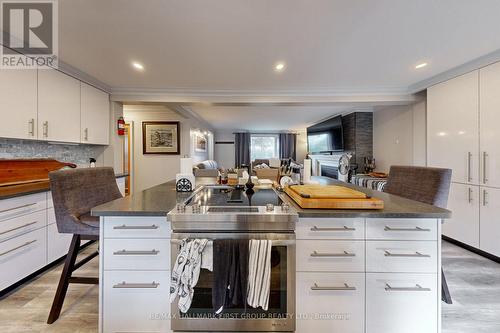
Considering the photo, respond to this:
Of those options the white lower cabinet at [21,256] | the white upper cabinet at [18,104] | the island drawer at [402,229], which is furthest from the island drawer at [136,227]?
the white upper cabinet at [18,104]

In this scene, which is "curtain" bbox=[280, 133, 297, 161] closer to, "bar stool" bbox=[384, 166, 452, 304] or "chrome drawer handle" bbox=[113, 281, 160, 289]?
"bar stool" bbox=[384, 166, 452, 304]

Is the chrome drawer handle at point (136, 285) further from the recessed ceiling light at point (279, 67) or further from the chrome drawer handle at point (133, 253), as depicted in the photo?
the recessed ceiling light at point (279, 67)

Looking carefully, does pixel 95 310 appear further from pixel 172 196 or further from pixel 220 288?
pixel 220 288

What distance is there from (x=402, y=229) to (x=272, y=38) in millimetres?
1910

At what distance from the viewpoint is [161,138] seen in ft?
18.2

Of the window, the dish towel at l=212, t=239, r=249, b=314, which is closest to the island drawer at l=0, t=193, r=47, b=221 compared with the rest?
the dish towel at l=212, t=239, r=249, b=314

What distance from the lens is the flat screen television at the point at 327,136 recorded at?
19.9 feet

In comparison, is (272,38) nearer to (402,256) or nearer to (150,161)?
(402,256)

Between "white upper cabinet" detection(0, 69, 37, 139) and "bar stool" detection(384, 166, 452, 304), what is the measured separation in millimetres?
3559

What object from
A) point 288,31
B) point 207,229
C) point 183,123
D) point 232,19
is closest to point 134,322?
point 207,229

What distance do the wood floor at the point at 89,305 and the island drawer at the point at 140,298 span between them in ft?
1.77

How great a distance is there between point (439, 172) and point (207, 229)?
5.64ft

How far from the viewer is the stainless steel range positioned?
4.07 feet

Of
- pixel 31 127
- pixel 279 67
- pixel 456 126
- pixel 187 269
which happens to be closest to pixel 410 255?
pixel 187 269
